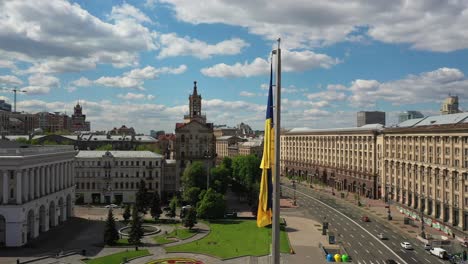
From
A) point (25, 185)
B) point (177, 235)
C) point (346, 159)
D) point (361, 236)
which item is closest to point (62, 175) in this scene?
point (25, 185)

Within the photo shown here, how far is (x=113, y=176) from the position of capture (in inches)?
4963

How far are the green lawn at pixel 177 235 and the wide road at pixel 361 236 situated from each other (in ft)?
99.9

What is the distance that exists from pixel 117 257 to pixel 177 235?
17773 millimetres

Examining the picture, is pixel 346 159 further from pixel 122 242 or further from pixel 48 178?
pixel 48 178

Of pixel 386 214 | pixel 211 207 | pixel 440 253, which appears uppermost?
pixel 211 207

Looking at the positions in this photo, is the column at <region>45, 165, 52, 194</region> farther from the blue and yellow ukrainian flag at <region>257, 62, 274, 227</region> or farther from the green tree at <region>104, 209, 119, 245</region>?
the blue and yellow ukrainian flag at <region>257, 62, 274, 227</region>

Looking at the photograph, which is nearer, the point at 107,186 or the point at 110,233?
the point at 110,233

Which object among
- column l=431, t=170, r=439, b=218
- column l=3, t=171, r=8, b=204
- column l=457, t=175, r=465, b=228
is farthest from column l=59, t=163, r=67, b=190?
column l=457, t=175, r=465, b=228

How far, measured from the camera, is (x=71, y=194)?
102m

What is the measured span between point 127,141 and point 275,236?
18124cm

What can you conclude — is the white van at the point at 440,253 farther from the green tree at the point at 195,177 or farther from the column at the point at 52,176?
the column at the point at 52,176

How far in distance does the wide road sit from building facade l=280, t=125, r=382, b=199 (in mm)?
21924

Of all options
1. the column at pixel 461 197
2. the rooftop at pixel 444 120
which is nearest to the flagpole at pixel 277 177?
the column at pixel 461 197

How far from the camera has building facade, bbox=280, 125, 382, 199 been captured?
14625cm
